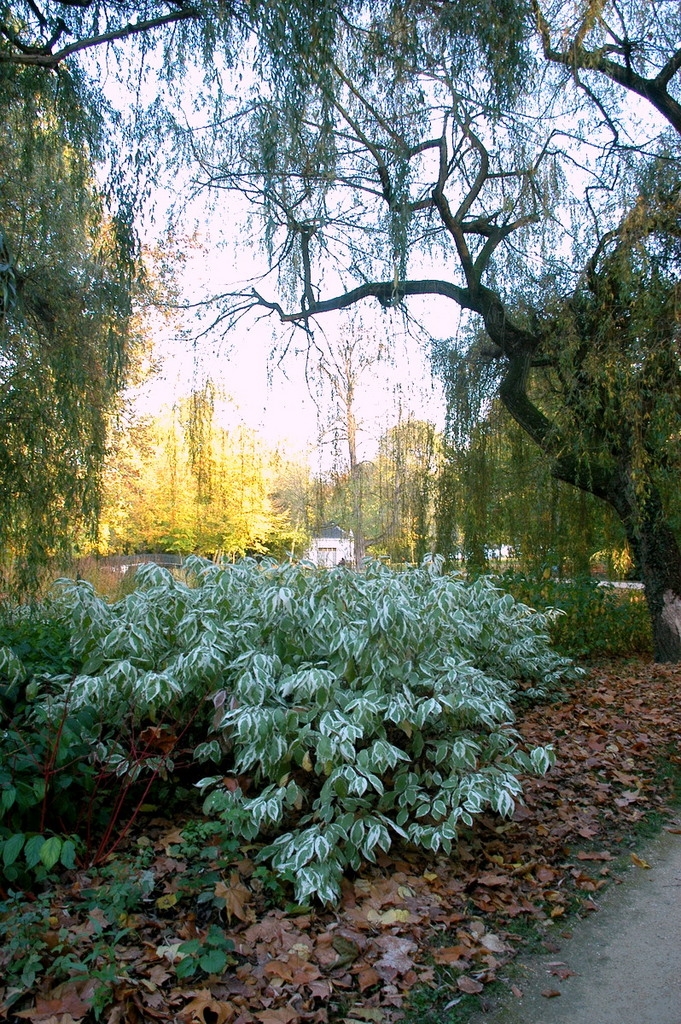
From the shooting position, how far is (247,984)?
7.09 feet

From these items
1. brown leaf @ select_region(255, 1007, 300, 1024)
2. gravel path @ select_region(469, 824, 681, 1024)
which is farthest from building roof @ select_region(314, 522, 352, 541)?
brown leaf @ select_region(255, 1007, 300, 1024)

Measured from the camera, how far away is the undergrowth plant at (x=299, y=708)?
2.76 m

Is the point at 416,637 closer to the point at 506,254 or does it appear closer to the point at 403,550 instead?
the point at 403,550

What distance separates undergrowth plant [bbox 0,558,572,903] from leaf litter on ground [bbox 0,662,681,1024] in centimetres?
15

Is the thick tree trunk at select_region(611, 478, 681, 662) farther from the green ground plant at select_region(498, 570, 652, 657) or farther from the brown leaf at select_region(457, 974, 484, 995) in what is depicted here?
the brown leaf at select_region(457, 974, 484, 995)

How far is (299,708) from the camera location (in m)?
2.90

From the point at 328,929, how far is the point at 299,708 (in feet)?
2.55

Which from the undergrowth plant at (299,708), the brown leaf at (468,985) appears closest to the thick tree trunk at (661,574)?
the undergrowth plant at (299,708)

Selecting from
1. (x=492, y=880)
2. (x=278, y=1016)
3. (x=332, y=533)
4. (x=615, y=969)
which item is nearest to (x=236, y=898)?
(x=278, y=1016)

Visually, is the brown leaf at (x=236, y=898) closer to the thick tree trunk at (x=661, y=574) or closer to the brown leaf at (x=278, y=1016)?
the brown leaf at (x=278, y=1016)

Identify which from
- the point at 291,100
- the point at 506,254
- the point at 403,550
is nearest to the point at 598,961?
the point at 291,100

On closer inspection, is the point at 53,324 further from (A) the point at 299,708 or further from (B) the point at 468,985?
(B) the point at 468,985

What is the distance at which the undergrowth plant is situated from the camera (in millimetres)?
2764

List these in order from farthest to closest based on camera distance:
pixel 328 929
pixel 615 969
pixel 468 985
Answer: pixel 328 929 → pixel 615 969 → pixel 468 985
